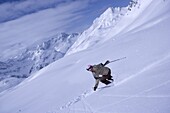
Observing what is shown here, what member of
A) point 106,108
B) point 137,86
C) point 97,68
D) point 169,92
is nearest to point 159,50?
point 97,68

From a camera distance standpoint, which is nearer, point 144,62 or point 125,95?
point 125,95

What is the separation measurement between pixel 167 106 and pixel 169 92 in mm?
1195

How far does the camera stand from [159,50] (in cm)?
1708

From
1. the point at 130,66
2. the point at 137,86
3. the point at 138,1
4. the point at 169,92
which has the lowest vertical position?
the point at 138,1

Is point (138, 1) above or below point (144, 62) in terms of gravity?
below

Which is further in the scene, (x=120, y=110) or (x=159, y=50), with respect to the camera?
(x=159, y=50)

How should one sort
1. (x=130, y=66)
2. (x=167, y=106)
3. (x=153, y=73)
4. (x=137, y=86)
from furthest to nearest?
(x=130, y=66) < (x=153, y=73) < (x=137, y=86) < (x=167, y=106)

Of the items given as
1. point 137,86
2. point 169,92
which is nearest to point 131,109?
point 169,92

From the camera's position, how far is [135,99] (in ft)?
33.0

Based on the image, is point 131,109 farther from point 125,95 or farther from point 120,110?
point 125,95

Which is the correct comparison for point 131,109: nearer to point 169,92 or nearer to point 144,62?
point 169,92

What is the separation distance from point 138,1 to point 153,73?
108994 millimetres

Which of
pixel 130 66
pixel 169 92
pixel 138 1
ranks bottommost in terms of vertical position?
pixel 138 1

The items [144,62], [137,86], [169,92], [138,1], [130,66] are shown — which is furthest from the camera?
[138,1]
